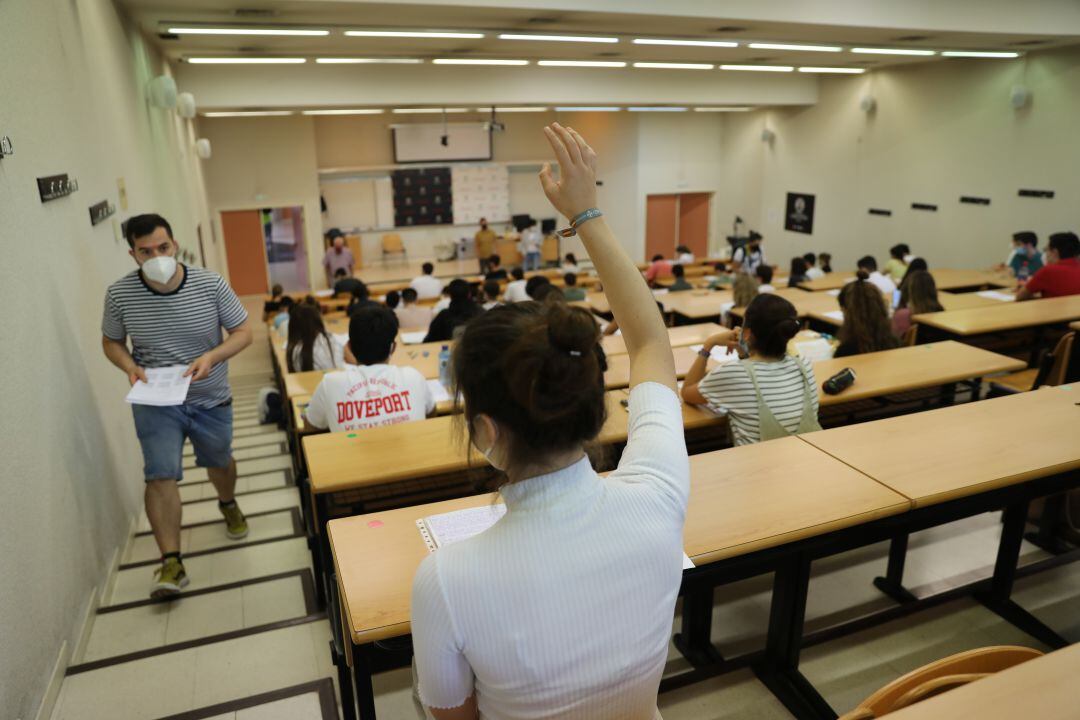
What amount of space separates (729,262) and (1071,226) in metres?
4.54

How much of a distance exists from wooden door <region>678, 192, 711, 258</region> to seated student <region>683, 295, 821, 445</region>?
42.5 feet

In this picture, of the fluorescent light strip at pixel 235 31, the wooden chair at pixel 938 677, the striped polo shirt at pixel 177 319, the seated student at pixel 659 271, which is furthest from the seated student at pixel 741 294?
the wooden chair at pixel 938 677

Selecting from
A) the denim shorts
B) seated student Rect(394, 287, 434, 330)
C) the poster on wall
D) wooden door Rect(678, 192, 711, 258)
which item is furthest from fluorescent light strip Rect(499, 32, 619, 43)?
wooden door Rect(678, 192, 711, 258)

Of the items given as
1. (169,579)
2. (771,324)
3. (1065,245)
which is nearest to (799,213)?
(1065,245)

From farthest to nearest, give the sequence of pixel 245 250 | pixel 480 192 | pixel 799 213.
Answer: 1. pixel 480 192
2. pixel 245 250
3. pixel 799 213

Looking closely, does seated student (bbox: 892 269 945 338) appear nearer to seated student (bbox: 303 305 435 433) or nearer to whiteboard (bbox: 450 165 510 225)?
seated student (bbox: 303 305 435 433)

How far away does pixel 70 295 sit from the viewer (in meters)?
2.97

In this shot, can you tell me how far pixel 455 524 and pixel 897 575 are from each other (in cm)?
204

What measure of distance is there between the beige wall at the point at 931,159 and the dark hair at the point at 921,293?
4.68 metres

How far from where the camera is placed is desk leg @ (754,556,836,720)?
2.29 meters

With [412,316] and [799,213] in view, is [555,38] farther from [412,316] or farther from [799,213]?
[799,213]

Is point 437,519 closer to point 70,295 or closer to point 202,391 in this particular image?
point 202,391

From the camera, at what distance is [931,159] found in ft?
33.0

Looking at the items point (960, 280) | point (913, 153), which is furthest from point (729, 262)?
point (960, 280)
